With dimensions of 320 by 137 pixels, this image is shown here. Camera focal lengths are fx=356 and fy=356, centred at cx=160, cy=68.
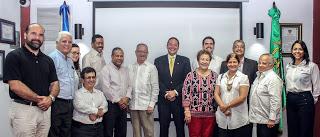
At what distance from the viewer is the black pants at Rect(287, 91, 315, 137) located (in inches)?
164

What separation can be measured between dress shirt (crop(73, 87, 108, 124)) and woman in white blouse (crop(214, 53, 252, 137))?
135 cm

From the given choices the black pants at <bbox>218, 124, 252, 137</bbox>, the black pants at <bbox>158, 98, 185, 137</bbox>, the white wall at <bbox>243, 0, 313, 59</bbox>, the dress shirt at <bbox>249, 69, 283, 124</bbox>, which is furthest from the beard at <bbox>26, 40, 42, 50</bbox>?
the white wall at <bbox>243, 0, 313, 59</bbox>

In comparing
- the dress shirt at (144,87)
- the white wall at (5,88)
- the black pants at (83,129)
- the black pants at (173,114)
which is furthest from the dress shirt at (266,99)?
the white wall at (5,88)

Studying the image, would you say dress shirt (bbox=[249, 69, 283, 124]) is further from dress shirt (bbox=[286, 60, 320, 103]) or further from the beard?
the beard

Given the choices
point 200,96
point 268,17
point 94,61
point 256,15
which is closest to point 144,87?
point 94,61

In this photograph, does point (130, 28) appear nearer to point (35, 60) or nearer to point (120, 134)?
point (120, 134)

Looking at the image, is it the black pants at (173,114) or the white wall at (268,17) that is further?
the white wall at (268,17)

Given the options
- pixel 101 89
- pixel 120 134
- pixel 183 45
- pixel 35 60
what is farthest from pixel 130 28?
pixel 35 60

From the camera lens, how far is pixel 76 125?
4.01 meters

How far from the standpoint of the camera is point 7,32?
4480 millimetres

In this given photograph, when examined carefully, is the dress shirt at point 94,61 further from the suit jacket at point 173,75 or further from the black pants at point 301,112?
the black pants at point 301,112

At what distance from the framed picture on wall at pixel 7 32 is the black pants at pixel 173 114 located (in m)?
2.09

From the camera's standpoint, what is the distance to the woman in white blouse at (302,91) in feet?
13.7

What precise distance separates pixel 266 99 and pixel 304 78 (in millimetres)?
838
